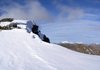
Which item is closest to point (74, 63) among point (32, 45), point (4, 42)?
point (32, 45)

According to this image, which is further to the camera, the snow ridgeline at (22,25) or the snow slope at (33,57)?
the snow ridgeline at (22,25)

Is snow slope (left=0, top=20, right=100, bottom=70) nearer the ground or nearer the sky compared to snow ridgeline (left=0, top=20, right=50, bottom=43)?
nearer the ground

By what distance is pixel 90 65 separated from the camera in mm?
13711

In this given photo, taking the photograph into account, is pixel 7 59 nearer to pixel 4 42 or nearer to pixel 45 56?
pixel 45 56

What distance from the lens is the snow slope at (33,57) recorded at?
12.5 metres

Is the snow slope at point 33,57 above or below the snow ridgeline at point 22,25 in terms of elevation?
below

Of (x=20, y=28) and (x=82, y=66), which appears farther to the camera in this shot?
(x=20, y=28)

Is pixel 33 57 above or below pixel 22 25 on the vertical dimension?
below

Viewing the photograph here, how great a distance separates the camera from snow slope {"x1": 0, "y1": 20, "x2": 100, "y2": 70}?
1253 cm

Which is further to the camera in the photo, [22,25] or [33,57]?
[22,25]

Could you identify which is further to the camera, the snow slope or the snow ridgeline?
the snow ridgeline

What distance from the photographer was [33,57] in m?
14.0

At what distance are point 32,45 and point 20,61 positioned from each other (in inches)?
136

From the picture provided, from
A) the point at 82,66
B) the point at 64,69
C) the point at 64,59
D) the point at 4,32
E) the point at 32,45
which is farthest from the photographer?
the point at 4,32
